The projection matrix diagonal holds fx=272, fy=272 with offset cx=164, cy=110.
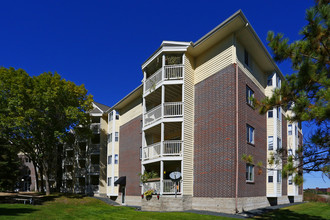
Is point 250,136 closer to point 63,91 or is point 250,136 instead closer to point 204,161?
point 204,161

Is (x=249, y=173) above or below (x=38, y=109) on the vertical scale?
below

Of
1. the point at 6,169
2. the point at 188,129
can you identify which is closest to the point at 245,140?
the point at 188,129

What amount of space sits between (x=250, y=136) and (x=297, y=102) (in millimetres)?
10682

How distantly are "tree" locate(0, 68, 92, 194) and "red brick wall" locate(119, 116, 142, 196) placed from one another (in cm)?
504

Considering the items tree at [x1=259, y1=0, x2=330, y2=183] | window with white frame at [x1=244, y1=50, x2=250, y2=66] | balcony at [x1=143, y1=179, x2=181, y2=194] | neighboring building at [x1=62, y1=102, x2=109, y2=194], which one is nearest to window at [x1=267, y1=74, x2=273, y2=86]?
window with white frame at [x1=244, y1=50, x2=250, y2=66]

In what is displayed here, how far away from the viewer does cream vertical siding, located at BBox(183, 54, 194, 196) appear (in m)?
18.1

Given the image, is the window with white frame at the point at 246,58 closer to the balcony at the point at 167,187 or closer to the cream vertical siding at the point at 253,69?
the cream vertical siding at the point at 253,69

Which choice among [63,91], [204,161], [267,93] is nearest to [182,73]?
[204,161]

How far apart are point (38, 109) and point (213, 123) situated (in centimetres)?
1780

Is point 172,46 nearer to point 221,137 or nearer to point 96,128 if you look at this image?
point 221,137

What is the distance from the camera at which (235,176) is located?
633 inches

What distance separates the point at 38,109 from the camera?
2655 cm

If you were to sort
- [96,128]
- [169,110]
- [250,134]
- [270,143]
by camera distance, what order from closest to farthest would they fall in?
[250,134]
[169,110]
[270,143]
[96,128]

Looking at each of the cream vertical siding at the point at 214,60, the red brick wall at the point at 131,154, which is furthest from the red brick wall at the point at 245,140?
the red brick wall at the point at 131,154
